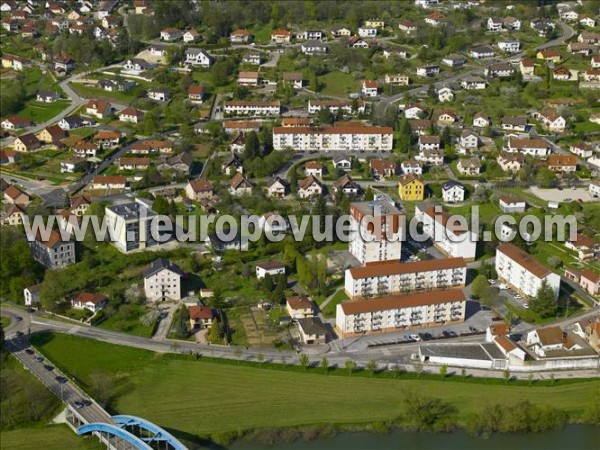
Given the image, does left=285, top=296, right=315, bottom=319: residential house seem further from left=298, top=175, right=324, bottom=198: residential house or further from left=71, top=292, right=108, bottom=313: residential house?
left=298, top=175, right=324, bottom=198: residential house

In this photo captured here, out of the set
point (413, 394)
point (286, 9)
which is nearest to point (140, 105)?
point (286, 9)

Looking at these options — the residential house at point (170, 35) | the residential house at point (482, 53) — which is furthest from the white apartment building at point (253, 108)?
the residential house at point (482, 53)

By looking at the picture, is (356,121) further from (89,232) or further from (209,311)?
(209,311)

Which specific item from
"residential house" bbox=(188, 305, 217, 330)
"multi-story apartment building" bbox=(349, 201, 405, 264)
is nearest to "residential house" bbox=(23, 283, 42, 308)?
"residential house" bbox=(188, 305, 217, 330)

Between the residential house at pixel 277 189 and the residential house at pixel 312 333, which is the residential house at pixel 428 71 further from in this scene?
the residential house at pixel 312 333

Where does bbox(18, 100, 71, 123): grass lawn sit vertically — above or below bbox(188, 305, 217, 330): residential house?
above
